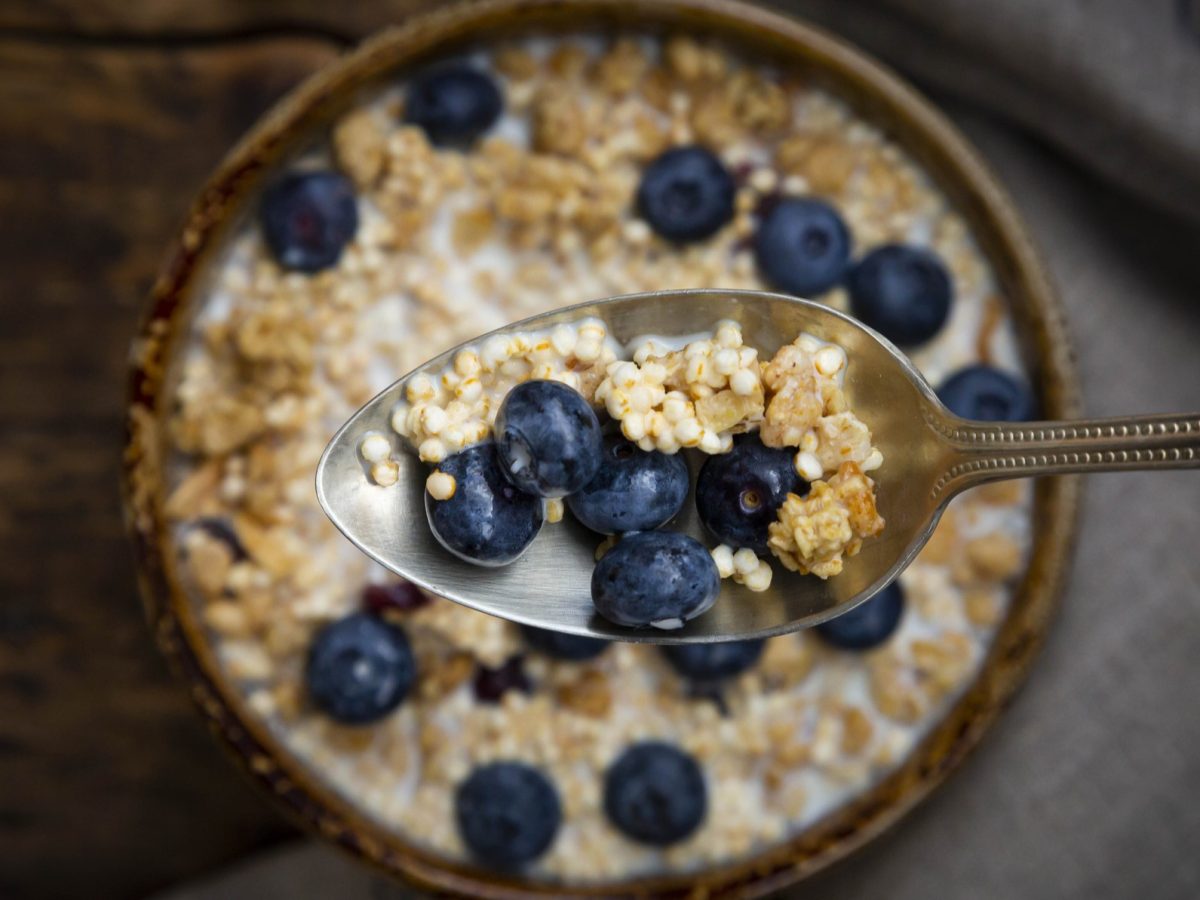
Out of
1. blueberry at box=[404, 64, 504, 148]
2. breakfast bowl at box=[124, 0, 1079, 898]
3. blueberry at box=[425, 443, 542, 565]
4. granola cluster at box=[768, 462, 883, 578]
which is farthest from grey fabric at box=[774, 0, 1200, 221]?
blueberry at box=[425, 443, 542, 565]

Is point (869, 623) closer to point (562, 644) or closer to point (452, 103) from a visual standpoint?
point (562, 644)

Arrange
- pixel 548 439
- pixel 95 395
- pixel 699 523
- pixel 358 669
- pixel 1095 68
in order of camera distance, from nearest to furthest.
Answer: pixel 548 439 → pixel 699 523 → pixel 358 669 → pixel 1095 68 → pixel 95 395

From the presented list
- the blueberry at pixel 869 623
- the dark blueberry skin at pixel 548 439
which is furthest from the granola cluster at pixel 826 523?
the blueberry at pixel 869 623

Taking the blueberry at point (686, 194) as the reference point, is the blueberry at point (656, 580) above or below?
below

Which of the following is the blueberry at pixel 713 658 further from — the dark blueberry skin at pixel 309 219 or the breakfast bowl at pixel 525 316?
the dark blueberry skin at pixel 309 219

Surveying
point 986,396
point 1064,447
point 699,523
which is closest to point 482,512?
point 699,523

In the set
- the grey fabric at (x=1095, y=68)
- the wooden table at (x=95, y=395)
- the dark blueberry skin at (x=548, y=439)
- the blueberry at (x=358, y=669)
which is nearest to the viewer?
the dark blueberry skin at (x=548, y=439)
